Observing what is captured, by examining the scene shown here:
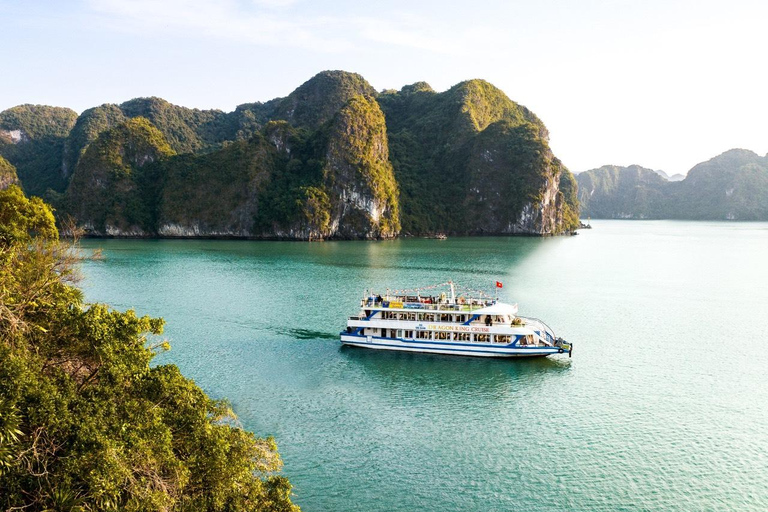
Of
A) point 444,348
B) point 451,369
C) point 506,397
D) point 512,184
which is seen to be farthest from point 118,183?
point 506,397

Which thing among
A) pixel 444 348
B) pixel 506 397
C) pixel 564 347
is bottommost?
pixel 506 397

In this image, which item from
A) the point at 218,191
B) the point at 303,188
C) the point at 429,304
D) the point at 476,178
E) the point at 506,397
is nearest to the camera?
the point at 506,397

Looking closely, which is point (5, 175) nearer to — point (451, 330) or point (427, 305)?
point (427, 305)

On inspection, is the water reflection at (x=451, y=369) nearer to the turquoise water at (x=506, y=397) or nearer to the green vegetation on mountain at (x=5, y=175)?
the turquoise water at (x=506, y=397)

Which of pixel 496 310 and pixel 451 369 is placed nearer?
pixel 451 369

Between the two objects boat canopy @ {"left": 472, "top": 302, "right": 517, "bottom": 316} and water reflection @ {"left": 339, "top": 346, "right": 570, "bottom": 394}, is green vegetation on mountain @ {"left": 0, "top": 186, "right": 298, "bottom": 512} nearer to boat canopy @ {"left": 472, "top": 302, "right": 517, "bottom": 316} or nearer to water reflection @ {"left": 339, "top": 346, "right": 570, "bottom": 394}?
water reflection @ {"left": 339, "top": 346, "right": 570, "bottom": 394}

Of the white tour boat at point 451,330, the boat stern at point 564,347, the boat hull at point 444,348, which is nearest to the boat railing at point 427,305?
the white tour boat at point 451,330

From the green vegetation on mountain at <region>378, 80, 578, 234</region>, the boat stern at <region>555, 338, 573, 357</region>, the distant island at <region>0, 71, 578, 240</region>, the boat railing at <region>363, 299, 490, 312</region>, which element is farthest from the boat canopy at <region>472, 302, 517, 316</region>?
the green vegetation on mountain at <region>378, 80, 578, 234</region>

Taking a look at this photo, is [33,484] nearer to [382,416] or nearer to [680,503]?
[382,416]
